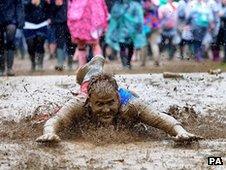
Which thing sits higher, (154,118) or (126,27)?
(126,27)

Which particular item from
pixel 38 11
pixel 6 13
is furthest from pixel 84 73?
pixel 38 11

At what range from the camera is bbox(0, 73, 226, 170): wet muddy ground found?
6320 mm

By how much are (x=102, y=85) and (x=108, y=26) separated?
321 inches

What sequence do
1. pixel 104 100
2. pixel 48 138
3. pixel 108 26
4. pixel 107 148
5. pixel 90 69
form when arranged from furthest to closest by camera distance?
pixel 108 26 → pixel 90 69 → pixel 104 100 → pixel 107 148 → pixel 48 138

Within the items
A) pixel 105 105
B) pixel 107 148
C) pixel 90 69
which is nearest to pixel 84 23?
pixel 90 69

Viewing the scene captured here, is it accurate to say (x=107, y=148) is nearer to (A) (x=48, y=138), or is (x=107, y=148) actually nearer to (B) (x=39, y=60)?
(A) (x=48, y=138)

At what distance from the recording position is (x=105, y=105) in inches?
281

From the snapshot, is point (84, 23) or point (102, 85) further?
point (84, 23)

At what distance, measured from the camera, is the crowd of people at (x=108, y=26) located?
13.6m

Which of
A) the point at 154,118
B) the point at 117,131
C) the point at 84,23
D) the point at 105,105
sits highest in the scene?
the point at 84,23

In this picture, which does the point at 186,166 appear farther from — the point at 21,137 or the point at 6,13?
the point at 6,13

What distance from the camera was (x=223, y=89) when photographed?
34.8 ft

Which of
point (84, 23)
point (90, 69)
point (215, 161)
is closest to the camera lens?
point (215, 161)

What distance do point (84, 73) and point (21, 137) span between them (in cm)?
147
